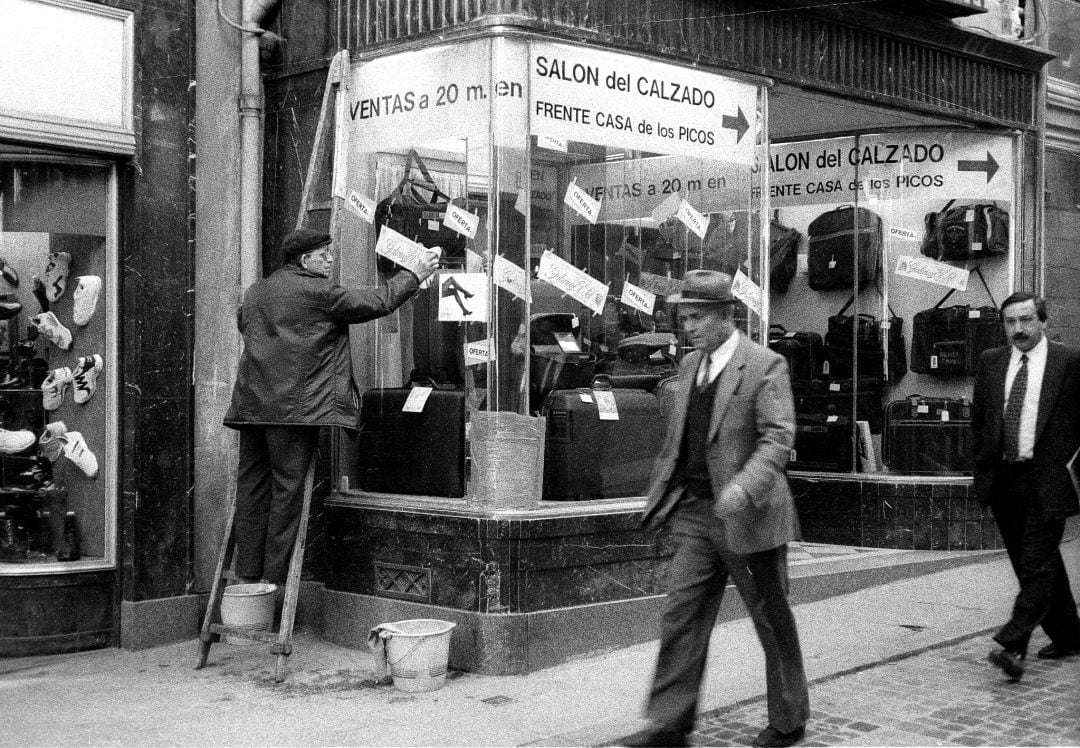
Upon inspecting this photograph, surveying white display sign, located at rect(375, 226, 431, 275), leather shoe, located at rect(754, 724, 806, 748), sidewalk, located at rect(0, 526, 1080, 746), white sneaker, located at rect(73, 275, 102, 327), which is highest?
white display sign, located at rect(375, 226, 431, 275)

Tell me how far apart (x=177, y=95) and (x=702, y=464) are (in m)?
4.13

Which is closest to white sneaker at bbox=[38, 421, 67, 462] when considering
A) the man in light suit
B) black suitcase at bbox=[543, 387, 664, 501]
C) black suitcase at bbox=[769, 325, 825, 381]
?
black suitcase at bbox=[543, 387, 664, 501]

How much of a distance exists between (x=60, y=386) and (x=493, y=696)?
3200 mm

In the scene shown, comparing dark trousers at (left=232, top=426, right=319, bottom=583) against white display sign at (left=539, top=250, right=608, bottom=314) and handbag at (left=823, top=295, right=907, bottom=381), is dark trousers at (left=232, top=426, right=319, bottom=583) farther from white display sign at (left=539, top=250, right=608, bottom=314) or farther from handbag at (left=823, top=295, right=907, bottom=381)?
handbag at (left=823, top=295, right=907, bottom=381)

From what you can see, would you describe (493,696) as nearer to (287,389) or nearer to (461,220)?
(287,389)

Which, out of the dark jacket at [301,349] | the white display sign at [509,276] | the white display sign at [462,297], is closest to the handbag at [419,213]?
the white display sign at [462,297]

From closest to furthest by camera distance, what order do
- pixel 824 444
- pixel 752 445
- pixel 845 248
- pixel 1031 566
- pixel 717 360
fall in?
pixel 752 445 → pixel 717 360 → pixel 1031 566 → pixel 824 444 → pixel 845 248

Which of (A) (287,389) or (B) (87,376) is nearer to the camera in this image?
(A) (287,389)

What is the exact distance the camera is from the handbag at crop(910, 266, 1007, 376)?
10492 millimetres

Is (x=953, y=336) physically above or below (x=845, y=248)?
below

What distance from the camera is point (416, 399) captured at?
24.8ft

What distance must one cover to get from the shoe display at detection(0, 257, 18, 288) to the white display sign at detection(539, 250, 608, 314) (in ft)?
10.1

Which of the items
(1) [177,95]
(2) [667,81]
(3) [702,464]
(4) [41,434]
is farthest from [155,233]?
(3) [702,464]

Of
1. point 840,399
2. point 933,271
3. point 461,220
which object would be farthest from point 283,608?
point 933,271
